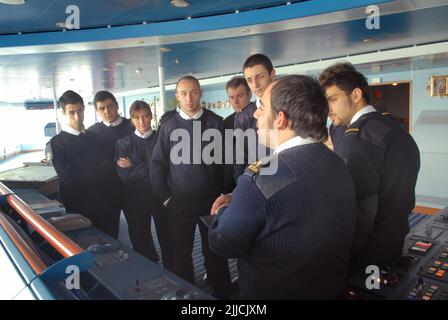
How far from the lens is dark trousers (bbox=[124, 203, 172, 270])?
3.19m

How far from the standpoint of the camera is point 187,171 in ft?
8.11

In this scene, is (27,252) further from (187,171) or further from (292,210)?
(187,171)

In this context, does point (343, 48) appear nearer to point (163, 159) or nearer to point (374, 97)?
point (374, 97)

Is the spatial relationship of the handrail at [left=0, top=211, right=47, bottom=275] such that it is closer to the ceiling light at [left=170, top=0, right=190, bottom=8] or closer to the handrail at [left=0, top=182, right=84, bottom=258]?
the handrail at [left=0, top=182, right=84, bottom=258]

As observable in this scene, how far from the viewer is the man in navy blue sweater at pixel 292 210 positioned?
1036 millimetres

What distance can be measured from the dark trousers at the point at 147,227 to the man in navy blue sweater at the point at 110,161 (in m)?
0.20

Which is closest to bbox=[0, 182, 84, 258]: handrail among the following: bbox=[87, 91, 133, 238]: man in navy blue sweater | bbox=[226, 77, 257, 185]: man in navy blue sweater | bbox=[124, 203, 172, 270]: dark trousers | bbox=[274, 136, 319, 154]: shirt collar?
bbox=[274, 136, 319, 154]: shirt collar

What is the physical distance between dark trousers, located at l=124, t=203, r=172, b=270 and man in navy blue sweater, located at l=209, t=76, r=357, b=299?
2117 millimetres

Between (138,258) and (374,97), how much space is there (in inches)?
270

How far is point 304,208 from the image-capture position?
1.03 m

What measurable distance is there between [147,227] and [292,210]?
8.34 ft

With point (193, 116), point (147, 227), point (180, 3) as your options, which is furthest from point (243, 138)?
point (180, 3)

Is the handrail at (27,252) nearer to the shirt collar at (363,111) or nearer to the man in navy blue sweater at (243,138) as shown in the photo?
the shirt collar at (363,111)
